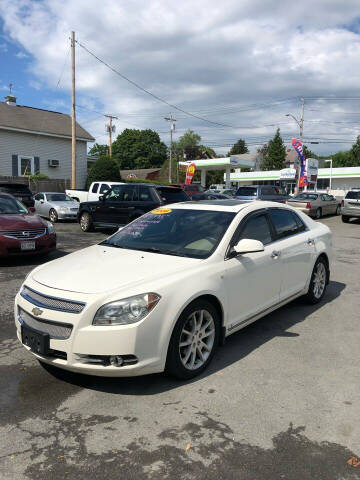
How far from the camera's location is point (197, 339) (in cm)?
356

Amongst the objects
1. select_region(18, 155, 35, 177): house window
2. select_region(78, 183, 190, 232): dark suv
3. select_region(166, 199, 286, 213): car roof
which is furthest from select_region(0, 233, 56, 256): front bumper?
select_region(18, 155, 35, 177): house window

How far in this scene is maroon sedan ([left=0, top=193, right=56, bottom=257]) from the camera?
788 cm

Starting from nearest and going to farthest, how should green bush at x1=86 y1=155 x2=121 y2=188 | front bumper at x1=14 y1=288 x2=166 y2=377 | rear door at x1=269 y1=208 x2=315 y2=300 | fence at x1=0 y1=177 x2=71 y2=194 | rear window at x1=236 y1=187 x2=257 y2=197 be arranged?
front bumper at x1=14 y1=288 x2=166 y2=377
rear door at x1=269 y1=208 x2=315 y2=300
rear window at x1=236 y1=187 x2=257 y2=197
fence at x1=0 y1=177 x2=71 y2=194
green bush at x1=86 y1=155 x2=121 y2=188

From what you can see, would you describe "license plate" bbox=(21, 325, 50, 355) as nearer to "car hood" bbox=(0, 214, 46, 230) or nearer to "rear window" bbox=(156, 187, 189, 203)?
"car hood" bbox=(0, 214, 46, 230)

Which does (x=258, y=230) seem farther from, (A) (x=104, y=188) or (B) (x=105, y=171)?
(B) (x=105, y=171)

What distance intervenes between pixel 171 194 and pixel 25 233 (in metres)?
5.19

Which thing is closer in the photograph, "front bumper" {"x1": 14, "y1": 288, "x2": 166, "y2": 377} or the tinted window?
"front bumper" {"x1": 14, "y1": 288, "x2": 166, "y2": 377}

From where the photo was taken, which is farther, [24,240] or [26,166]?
[26,166]

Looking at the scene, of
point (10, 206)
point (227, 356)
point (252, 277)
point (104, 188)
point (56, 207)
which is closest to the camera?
point (227, 356)

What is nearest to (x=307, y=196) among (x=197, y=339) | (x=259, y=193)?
(x=259, y=193)

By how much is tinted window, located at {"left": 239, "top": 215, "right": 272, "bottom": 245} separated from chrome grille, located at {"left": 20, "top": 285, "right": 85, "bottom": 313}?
191 cm

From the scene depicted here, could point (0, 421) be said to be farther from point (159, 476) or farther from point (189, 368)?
point (189, 368)

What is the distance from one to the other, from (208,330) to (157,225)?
1507 mm

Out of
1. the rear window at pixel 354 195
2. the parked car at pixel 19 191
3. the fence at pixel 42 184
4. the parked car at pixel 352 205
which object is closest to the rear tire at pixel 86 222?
the parked car at pixel 19 191
